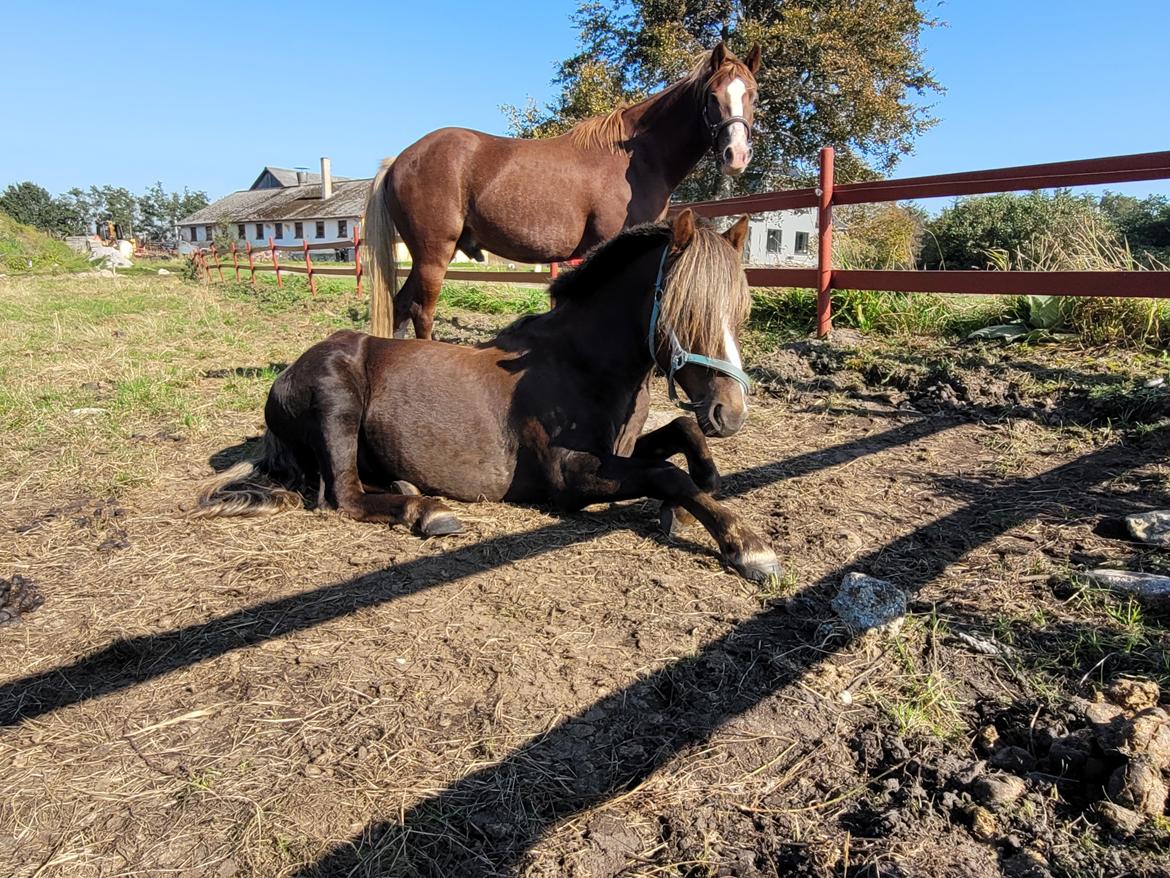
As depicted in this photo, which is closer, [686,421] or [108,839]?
[108,839]

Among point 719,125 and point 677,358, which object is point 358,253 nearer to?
point 719,125

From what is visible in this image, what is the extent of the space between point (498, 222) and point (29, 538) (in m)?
3.94

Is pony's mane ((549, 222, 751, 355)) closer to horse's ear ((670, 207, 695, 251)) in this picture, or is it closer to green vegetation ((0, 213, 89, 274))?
horse's ear ((670, 207, 695, 251))

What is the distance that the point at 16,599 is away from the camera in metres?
2.90

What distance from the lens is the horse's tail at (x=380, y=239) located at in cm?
630

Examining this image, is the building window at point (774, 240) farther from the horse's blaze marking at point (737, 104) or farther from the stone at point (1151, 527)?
the stone at point (1151, 527)

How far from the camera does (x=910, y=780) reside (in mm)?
1836

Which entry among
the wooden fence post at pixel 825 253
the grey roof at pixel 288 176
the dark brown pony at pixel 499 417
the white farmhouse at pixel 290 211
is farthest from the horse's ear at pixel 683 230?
the grey roof at pixel 288 176

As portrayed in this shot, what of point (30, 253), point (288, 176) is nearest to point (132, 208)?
point (288, 176)

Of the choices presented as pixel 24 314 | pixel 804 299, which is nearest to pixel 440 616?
pixel 804 299

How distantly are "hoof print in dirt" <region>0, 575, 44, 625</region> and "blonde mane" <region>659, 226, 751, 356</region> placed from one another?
2.89m

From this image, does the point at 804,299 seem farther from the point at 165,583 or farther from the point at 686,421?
the point at 165,583

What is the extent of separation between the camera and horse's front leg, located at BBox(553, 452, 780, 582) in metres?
2.97

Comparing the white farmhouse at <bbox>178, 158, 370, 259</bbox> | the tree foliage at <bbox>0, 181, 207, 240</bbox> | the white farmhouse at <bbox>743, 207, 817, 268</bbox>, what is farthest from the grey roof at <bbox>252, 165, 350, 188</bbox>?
the white farmhouse at <bbox>743, 207, 817, 268</bbox>
